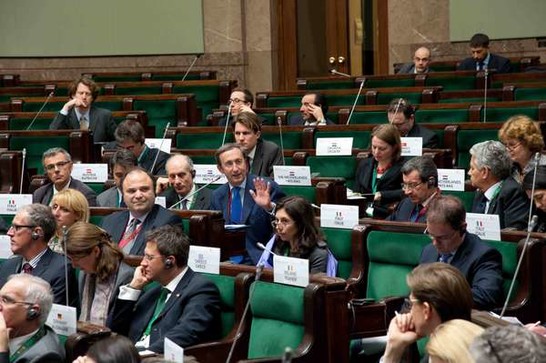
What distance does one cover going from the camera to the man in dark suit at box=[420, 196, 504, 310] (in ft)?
13.5

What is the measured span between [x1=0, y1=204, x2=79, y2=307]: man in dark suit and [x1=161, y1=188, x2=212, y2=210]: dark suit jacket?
3.71 ft

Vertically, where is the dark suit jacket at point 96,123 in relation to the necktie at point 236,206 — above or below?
above

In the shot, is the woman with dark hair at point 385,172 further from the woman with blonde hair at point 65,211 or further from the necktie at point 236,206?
the woman with blonde hair at point 65,211

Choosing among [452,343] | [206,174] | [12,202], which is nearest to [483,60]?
[206,174]

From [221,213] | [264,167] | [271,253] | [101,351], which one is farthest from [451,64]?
[101,351]

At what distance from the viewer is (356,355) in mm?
4445

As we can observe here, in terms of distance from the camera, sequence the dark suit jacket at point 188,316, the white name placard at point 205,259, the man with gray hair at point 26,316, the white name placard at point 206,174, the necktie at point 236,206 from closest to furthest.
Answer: the man with gray hair at point 26,316 → the dark suit jacket at point 188,316 → the white name placard at point 205,259 → the necktie at point 236,206 → the white name placard at point 206,174

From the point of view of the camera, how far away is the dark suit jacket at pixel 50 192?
6.19m

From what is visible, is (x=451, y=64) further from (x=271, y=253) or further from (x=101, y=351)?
(x=101, y=351)

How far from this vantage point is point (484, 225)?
4.56 m

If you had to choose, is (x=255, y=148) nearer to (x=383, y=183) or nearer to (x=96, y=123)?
(x=383, y=183)

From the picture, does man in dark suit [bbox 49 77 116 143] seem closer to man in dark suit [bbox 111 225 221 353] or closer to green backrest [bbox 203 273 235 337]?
man in dark suit [bbox 111 225 221 353]

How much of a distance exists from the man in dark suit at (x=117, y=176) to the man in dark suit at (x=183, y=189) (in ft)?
0.85

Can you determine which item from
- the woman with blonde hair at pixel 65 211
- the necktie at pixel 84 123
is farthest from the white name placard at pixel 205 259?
the necktie at pixel 84 123
